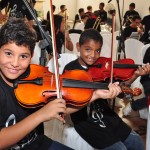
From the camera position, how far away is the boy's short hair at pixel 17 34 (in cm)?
106

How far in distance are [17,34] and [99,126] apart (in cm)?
64

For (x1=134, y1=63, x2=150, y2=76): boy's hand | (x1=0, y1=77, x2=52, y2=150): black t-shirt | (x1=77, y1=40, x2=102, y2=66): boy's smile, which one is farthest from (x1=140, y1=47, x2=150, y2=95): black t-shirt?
(x1=0, y1=77, x2=52, y2=150): black t-shirt

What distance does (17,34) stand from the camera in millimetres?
1069

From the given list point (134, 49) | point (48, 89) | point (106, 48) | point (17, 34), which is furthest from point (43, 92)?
point (106, 48)

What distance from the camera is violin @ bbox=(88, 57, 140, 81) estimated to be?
1.57 metres

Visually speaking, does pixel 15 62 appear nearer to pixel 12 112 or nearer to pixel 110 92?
pixel 12 112

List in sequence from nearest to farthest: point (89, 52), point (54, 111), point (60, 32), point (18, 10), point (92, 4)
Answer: point (54, 111)
point (89, 52)
point (18, 10)
point (60, 32)
point (92, 4)

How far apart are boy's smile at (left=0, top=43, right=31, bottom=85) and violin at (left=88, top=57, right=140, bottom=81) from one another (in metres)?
0.54

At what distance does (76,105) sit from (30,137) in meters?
0.23

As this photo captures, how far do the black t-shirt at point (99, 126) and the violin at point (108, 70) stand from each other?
16 centimetres

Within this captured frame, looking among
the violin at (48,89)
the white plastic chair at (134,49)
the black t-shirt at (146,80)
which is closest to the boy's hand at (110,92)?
the violin at (48,89)

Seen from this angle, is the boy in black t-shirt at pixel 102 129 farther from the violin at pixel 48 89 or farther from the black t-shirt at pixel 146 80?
the black t-shirt at pixel 146 80

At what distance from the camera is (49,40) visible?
1.32 m

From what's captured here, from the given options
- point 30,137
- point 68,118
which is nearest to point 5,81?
point 30,137
